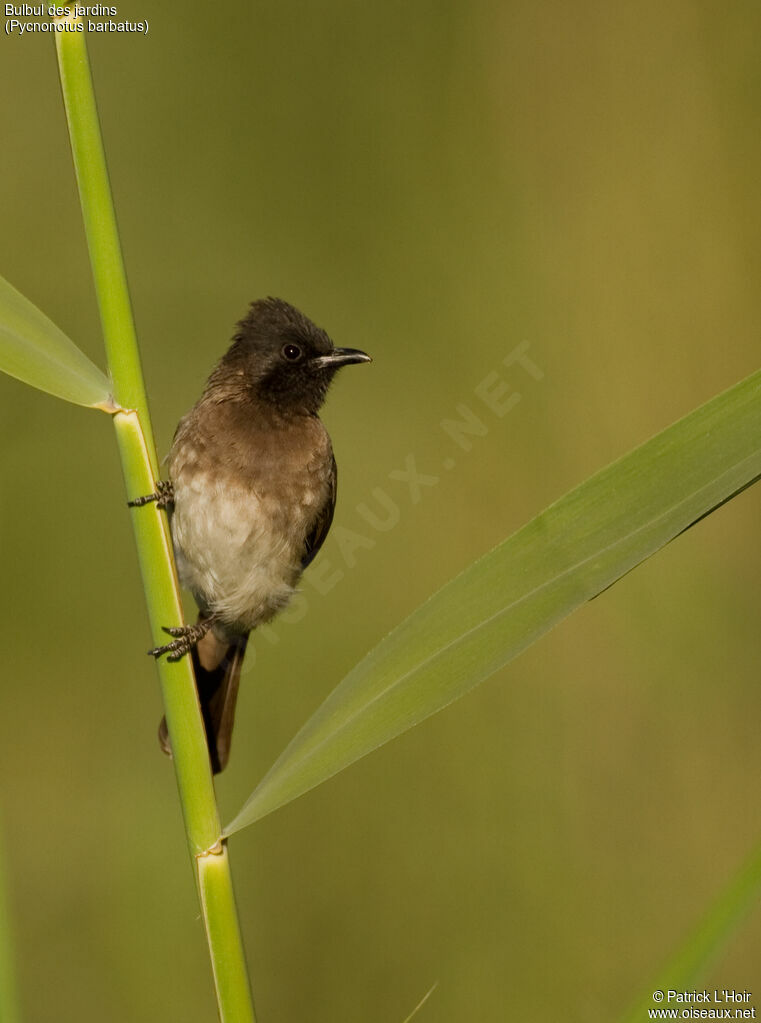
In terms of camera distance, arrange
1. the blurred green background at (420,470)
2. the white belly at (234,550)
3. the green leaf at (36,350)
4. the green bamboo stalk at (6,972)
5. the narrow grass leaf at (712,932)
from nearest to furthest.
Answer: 1. the narrow grass leaf at (712,932)
2. the green bamboo stalk at (6,972)
3. the green leaf at (36,350)
4. the white belly at (234,550)
5. the blurred green background at (420,470)

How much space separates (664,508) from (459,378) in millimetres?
2612

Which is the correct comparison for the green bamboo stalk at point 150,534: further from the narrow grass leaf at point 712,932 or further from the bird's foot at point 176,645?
the narrow grass leaf at point 712,932

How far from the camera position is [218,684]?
354cm

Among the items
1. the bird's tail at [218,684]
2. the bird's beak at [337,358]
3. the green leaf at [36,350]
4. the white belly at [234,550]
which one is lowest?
the bird's tail at [218,684]

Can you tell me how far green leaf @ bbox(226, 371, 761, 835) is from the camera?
5.36 feet

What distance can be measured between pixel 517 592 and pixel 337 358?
1924 millimetres

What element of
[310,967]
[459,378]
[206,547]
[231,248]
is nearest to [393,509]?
[459,378]

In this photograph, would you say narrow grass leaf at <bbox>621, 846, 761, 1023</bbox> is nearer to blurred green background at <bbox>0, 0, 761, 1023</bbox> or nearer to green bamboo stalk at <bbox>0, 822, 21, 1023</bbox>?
green bamboo stalk at <bbox>0, 822, 21, 1023</bbox>

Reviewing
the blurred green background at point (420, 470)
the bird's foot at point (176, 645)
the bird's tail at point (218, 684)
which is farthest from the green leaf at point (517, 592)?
the blurred green background at point (420, 470)

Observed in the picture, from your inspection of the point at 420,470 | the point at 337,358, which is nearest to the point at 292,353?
the point at 337,358

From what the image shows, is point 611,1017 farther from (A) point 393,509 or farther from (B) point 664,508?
(B) point 664,508

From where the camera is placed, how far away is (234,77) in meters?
4.20

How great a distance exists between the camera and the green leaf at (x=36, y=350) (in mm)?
1834

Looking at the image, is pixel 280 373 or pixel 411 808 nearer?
pixel 280 373
